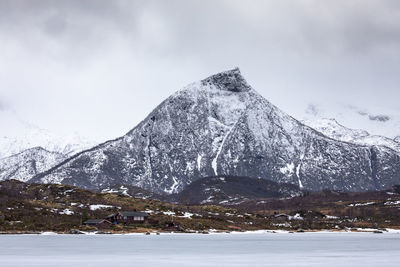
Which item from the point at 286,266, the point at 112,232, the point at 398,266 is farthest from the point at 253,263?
the point at 112,232

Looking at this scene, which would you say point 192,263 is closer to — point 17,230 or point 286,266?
point 286,266

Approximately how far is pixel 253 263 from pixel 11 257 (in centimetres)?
3424

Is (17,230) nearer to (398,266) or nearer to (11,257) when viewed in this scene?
(11,257)

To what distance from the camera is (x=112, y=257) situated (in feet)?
294

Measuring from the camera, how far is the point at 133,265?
248 ft

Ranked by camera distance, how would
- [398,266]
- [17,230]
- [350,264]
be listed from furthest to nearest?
[17,230], [350,264], [398,266]

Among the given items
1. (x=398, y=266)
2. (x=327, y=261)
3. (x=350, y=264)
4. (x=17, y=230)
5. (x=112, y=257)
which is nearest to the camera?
(x=398, y=266)

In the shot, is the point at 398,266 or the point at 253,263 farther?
the point at 253,263

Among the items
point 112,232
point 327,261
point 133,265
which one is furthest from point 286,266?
point 112,232

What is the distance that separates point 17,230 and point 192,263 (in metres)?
124

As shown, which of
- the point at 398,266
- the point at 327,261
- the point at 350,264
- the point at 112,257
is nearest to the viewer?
the point at 398,266

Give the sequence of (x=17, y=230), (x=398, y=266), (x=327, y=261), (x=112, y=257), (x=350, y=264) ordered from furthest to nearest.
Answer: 1. (x=17, y=230)
2. (x=112, y=257)
3. (x=327, y=261)
4. (x=350, y=264)
5. (x=398, y=266)

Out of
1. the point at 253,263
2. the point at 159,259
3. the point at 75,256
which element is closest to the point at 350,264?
the point at 253,263

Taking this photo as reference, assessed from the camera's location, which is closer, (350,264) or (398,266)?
(398,266)
